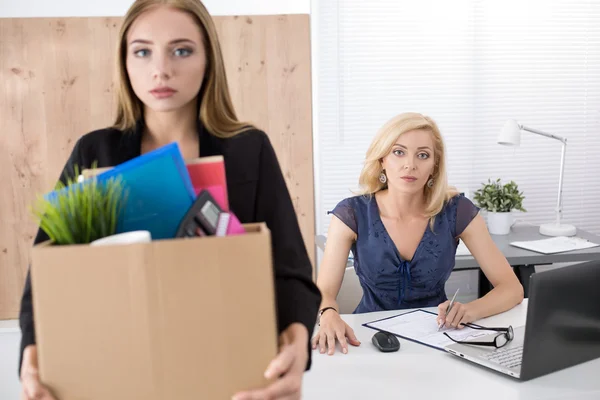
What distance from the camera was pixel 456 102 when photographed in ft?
14.2

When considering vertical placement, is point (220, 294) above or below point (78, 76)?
below

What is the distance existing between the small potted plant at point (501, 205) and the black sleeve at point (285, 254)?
2938 millimetres

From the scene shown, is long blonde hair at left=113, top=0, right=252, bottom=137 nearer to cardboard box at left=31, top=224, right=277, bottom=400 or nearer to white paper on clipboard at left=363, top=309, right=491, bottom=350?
cardboard box at left=31, top=224, right=277, bottom=400

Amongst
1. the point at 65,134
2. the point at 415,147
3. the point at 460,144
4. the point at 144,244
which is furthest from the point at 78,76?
the point at 144,244

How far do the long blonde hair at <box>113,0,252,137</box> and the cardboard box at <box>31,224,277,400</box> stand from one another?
0.43 metres

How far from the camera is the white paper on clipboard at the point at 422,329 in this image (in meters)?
1.80

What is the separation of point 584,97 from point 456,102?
1011 mm

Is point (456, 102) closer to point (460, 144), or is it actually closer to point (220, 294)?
point (460, 144)

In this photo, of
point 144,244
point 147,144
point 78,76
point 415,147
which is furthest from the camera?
point 78,76

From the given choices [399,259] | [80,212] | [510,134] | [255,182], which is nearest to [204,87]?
[255,182]

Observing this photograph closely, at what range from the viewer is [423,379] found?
155 centimetres

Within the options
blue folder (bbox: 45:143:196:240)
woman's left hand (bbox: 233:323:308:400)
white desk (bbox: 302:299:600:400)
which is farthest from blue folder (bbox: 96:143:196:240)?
white desk (bbox: 302:299:600:400)

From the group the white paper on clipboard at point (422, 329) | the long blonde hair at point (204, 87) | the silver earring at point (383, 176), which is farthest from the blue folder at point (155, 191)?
the silver earring at point (383, 176)

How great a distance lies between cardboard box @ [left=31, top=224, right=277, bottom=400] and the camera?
0.68 metres
